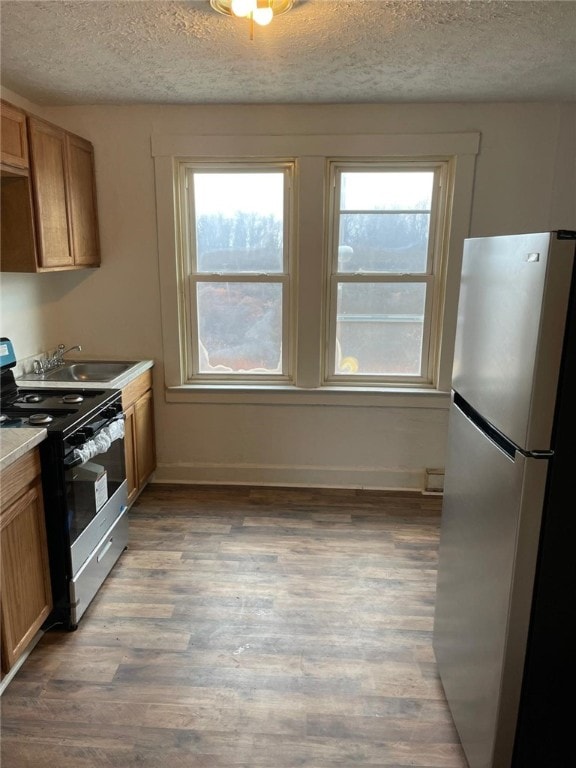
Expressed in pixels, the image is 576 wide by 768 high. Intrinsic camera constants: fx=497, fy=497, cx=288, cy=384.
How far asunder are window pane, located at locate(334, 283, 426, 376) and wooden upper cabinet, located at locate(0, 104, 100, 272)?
1714 mm

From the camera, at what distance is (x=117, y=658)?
2.06 m

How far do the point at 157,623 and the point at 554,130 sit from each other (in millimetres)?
3535

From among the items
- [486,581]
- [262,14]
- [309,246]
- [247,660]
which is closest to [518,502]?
[486,581]

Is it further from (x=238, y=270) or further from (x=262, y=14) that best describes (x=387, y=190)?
(x=262, y=14)

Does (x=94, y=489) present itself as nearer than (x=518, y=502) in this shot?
No

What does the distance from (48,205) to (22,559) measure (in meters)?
1.81

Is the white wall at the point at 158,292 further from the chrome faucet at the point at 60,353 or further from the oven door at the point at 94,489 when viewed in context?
the oven door at the point at 94,489

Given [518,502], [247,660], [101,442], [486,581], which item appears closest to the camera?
[518,502]

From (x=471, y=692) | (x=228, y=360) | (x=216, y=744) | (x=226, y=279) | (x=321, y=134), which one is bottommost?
(x=216, y=744)

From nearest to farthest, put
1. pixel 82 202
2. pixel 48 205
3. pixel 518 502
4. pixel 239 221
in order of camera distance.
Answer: pixel 518 502 < pixel 48 205 < pixel 82 202 < pixel 239 221

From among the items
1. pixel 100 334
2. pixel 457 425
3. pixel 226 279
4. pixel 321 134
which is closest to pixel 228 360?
pixel 226 279

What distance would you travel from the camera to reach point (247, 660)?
206 centimetres

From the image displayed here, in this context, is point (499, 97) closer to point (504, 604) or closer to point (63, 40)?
point (63, 40)

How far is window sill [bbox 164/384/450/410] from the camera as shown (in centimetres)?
342
